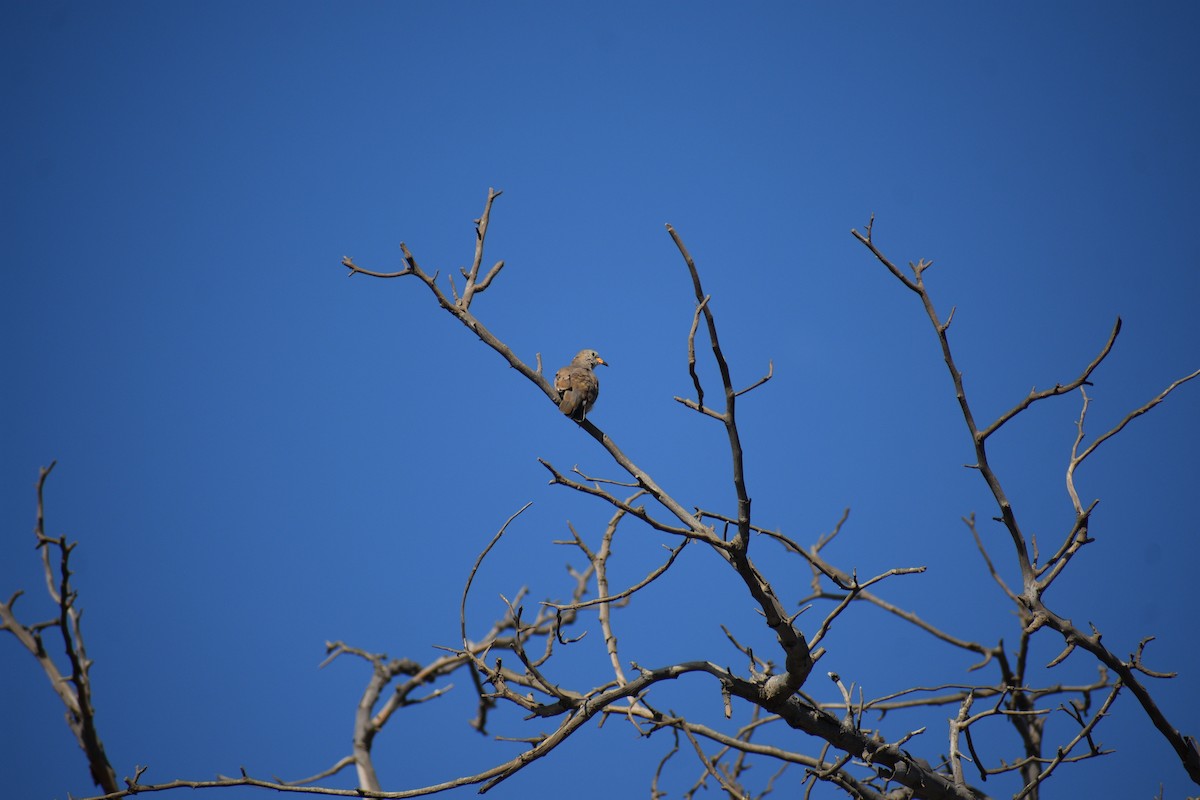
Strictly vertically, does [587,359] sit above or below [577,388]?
above

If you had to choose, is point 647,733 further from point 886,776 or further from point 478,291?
point 478,291

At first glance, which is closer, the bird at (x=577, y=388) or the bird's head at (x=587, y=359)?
the bird at (x=577, y=388)

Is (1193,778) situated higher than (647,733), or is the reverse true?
(647,733)

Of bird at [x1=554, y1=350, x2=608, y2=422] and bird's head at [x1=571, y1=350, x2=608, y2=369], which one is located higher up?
bird's head at [x1=571, y1=350, x2=608, y2=369]

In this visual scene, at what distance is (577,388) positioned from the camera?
6.21m

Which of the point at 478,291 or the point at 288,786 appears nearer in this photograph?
the point at 288,786

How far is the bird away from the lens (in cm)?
560

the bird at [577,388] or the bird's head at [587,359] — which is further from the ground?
the bird's head at [587,359]

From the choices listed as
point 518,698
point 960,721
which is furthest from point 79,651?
point 960,721

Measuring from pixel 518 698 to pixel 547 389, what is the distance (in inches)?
54.5

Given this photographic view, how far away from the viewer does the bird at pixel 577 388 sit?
5601 millimetres

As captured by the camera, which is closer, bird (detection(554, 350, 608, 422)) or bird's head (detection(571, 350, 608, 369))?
bird (detection(554, 350, 608, 422))

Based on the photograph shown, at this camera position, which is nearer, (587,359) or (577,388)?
(577,388)

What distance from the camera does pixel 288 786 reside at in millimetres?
3287
